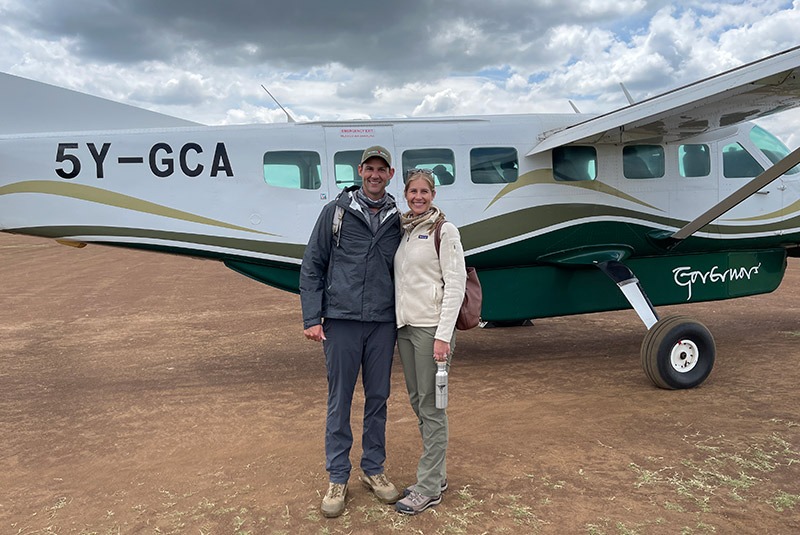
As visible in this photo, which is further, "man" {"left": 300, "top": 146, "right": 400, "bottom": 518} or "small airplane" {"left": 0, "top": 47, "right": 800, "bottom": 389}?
"small airplane" {"left": 0, "top": 47, "right": 800, "bottom": 389}

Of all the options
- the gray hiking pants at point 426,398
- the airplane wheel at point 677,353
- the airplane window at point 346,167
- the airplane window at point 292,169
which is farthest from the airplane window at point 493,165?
the gray hiking pants at point 426,398

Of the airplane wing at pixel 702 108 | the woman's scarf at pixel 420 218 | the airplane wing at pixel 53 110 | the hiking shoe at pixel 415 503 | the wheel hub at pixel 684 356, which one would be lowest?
the hiking shoe at pixel 415 503

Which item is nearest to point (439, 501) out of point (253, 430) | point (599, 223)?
point (253, 430)

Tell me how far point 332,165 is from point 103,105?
2.75m

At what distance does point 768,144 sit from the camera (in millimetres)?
7777

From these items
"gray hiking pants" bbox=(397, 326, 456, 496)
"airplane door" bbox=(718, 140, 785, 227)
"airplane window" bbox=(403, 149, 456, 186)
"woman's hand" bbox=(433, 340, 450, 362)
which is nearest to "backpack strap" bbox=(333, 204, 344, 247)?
"gray hiking pants" bbox=(397, 326, 456, 496)

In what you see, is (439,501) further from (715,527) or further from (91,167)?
(91,167)

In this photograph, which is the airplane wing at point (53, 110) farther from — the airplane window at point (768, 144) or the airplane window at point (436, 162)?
the airplane window at point (768, 144)

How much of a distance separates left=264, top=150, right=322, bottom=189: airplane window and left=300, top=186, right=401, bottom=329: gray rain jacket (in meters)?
2.90

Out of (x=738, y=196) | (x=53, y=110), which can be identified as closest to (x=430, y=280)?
(x=738, y=196)

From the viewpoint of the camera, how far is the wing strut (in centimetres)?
591

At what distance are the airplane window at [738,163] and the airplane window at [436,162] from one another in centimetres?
364

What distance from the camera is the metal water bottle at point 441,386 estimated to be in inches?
141

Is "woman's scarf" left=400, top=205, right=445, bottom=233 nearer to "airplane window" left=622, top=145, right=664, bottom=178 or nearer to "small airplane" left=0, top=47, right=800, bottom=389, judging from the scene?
"small airplane" left=0, top=47, right=800, bottom=389
